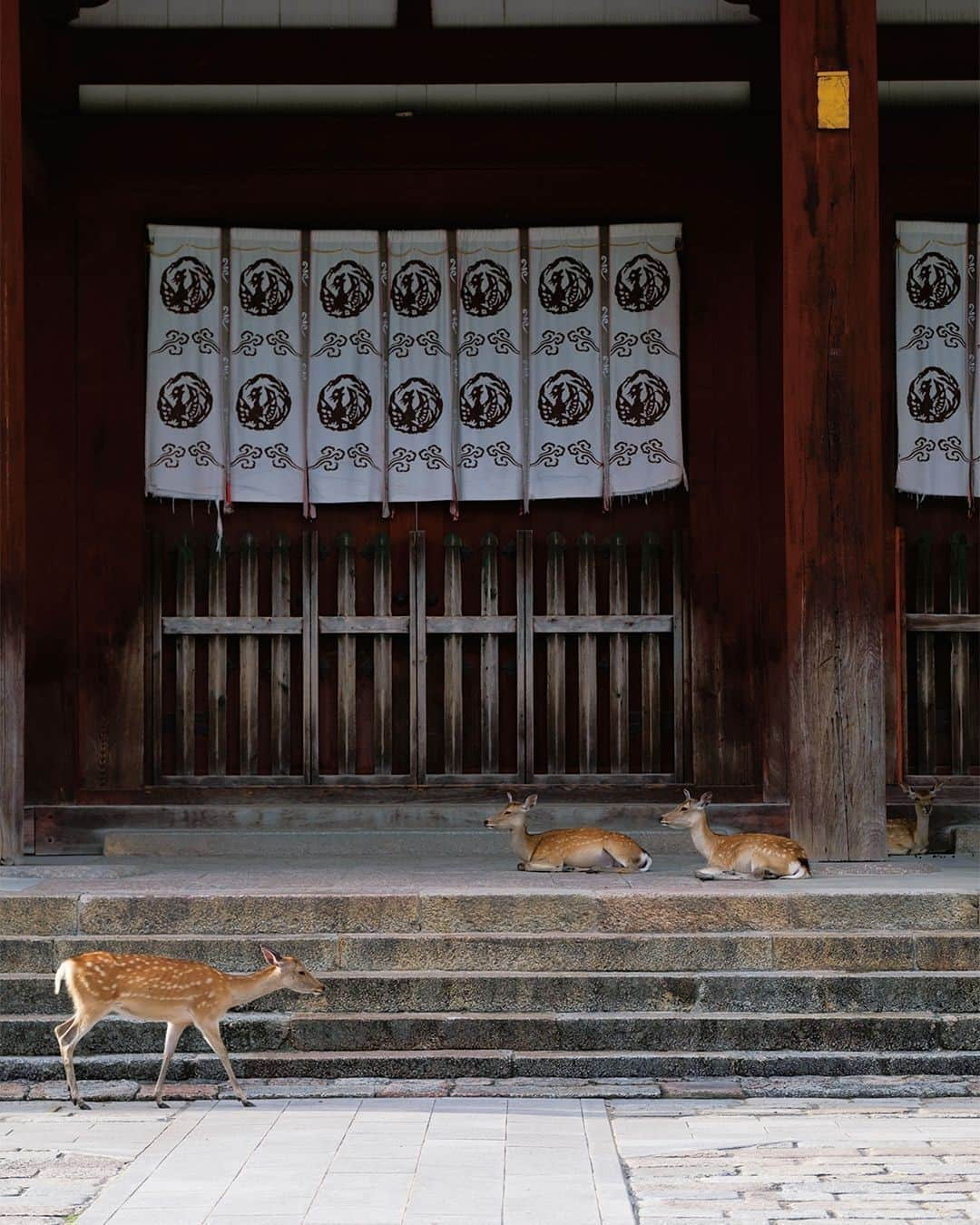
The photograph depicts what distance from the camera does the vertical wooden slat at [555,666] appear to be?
11.3 metres

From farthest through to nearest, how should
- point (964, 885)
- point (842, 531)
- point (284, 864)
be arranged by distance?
point (284, 864)
point (842, 531)
point (964, 885)

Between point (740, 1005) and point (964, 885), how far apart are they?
1391 millimetres

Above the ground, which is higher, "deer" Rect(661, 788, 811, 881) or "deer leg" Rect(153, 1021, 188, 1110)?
"deer" Rect(661, 788, 811, 881)

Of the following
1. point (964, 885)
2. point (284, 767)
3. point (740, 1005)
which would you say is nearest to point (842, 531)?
point (964, 885)

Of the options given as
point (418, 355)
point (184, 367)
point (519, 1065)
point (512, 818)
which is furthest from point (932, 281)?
point (519, 1065)

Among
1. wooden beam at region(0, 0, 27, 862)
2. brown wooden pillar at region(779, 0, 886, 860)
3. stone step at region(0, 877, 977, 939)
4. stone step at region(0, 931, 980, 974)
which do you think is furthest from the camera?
wooden beam at region(0, 0, 27, 862)

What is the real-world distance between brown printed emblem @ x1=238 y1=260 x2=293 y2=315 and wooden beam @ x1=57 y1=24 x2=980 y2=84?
3.92 ft

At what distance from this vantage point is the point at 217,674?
11305mm

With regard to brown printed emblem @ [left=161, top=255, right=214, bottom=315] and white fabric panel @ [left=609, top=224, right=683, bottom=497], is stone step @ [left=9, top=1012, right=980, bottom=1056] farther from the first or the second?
brown printed emblem @ [left=161, top=255, right=214, bottom=315]

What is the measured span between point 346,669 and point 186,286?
274 cm

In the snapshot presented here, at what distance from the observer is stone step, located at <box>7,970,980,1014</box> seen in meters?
7.61

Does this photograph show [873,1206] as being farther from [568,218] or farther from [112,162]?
[112,162]

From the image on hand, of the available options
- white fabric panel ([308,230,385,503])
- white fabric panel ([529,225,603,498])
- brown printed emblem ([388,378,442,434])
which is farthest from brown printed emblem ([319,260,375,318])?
white fabric panel ([529,225,603,498])

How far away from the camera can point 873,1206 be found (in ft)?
17.6
